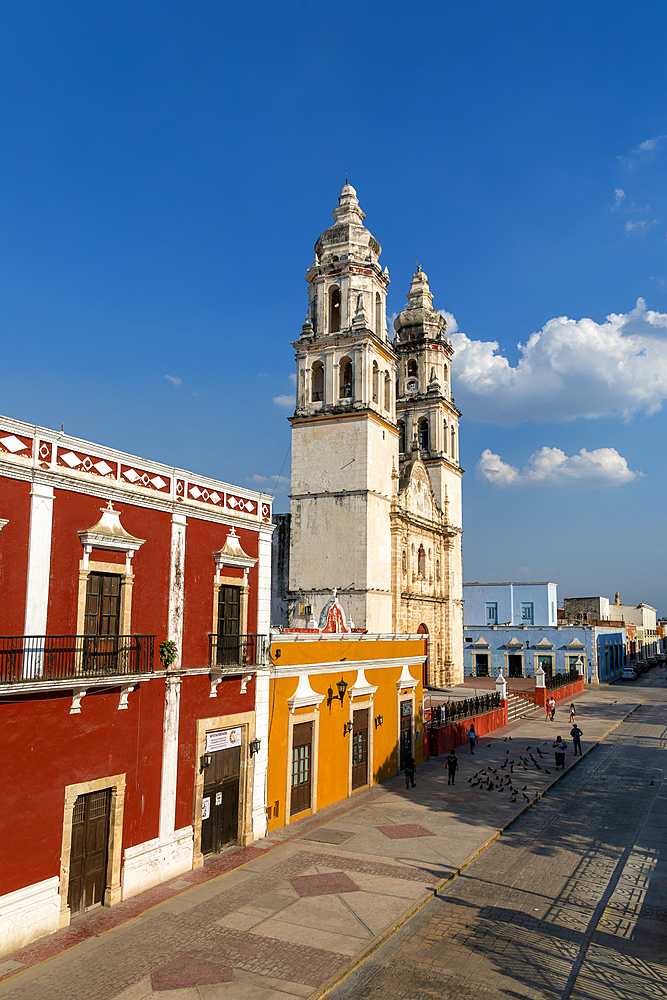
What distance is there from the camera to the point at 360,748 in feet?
69.4

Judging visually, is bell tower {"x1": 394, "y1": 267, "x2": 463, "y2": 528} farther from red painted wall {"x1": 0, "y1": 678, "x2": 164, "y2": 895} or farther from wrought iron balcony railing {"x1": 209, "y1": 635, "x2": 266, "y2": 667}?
red painted wall {"x1": 0, "y1": 678, "x2": 164, "y2": 895}

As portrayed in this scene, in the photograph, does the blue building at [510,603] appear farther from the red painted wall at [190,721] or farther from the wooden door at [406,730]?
the red painted wall at [190,721]

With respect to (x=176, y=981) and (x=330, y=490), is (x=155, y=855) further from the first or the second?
(x=330, y=490)

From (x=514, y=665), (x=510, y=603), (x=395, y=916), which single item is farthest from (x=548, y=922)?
(x=510, y=603)

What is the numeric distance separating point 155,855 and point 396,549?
85.1 ft

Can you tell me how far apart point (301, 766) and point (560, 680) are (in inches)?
1360

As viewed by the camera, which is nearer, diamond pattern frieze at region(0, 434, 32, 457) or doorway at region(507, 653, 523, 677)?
diamond pattern frieze at region(0, 434, 32, 457)

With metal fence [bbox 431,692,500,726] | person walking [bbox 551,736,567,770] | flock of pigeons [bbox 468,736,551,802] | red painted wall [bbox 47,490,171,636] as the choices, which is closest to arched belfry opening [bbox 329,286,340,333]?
metal fence [bbox 431,692,500,726]

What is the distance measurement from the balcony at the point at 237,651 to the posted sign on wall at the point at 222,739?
4.59ft

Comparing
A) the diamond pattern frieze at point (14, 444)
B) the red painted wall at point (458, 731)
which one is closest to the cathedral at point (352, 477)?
→ the red painted wall at point (458, 731)

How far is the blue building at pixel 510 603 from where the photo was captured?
6688 cm

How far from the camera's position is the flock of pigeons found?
21600mm

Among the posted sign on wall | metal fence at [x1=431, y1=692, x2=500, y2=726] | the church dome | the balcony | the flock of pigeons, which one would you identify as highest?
the church dome

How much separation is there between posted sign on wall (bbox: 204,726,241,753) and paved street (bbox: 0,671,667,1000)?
230cm
